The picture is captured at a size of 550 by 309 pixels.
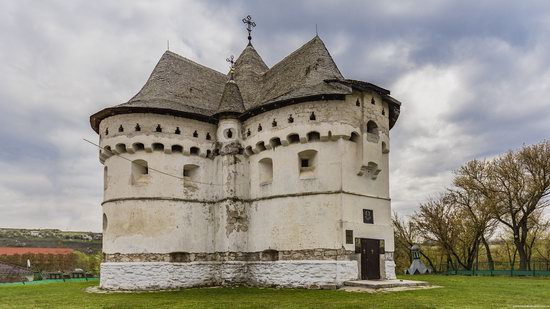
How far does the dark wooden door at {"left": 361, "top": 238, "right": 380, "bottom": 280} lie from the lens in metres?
19.0

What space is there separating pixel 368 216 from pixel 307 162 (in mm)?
3581

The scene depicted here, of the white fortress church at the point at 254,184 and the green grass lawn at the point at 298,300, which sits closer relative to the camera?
the green grass lawn at the point at 298,300

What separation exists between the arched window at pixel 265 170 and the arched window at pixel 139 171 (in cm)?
546

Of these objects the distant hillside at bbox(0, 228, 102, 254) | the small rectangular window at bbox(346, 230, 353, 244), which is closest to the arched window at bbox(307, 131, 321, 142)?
the small rectangular window at bbox(346, 230, 353, 244)

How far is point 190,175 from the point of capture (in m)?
22.8

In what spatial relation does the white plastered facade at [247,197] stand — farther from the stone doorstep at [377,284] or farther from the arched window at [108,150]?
the stone doorstep at [377,284]

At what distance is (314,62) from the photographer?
22.3 meters

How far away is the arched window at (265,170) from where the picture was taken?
70.7 feet

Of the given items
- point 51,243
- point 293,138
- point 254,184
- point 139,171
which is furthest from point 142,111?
point 51,243

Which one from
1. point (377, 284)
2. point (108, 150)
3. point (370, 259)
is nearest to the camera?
point (377, 284)

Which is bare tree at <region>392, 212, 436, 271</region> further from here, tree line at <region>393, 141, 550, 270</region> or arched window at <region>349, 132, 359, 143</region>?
arched window at <region>349, 132, 359, 143</region>

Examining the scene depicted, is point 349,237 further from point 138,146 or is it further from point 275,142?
point 138,146

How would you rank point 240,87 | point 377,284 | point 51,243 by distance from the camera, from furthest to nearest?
point 51,243, point 240,87, point 377,284

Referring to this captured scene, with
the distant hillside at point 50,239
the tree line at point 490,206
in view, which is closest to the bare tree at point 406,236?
the tree line at point 490,206
